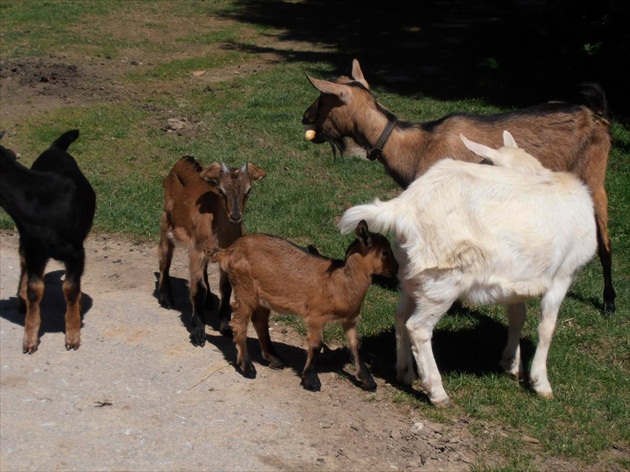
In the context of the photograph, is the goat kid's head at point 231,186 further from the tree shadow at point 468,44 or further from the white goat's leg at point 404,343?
the tree shadow at point 468,44

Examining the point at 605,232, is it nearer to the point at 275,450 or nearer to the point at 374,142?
the point at 374,142

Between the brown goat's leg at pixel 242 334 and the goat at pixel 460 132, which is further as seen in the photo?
the goat at pixel 460 132

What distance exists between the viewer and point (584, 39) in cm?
1367

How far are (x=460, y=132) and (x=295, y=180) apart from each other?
3.33m

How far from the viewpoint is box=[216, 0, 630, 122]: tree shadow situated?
13.4m

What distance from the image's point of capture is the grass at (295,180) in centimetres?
628

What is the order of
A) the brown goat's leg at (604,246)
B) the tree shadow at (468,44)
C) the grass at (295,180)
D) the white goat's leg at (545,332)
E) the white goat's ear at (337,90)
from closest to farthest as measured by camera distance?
the white goat's leg at (545,332) → the grass at (295,180) → the white goat's ear at (337,90) → the brown goat's leg at (604,246) → the tree shadow at (468,44)

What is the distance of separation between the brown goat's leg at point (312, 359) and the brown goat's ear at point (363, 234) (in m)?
0.68

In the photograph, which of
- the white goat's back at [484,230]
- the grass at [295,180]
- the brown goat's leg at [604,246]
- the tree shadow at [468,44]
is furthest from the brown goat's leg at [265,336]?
the tree shadow at [468,44]

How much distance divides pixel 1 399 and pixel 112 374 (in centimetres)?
77

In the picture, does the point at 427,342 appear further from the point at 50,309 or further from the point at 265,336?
the point at 50,309

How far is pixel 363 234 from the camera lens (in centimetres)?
608

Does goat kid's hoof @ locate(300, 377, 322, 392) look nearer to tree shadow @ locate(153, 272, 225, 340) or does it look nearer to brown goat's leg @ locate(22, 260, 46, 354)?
tree shadow @ locate(153, 272, 225, 340)

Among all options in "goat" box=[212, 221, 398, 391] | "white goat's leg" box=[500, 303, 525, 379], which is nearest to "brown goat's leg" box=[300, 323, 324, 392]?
"goat" box=[212, 221, 398, 391]
